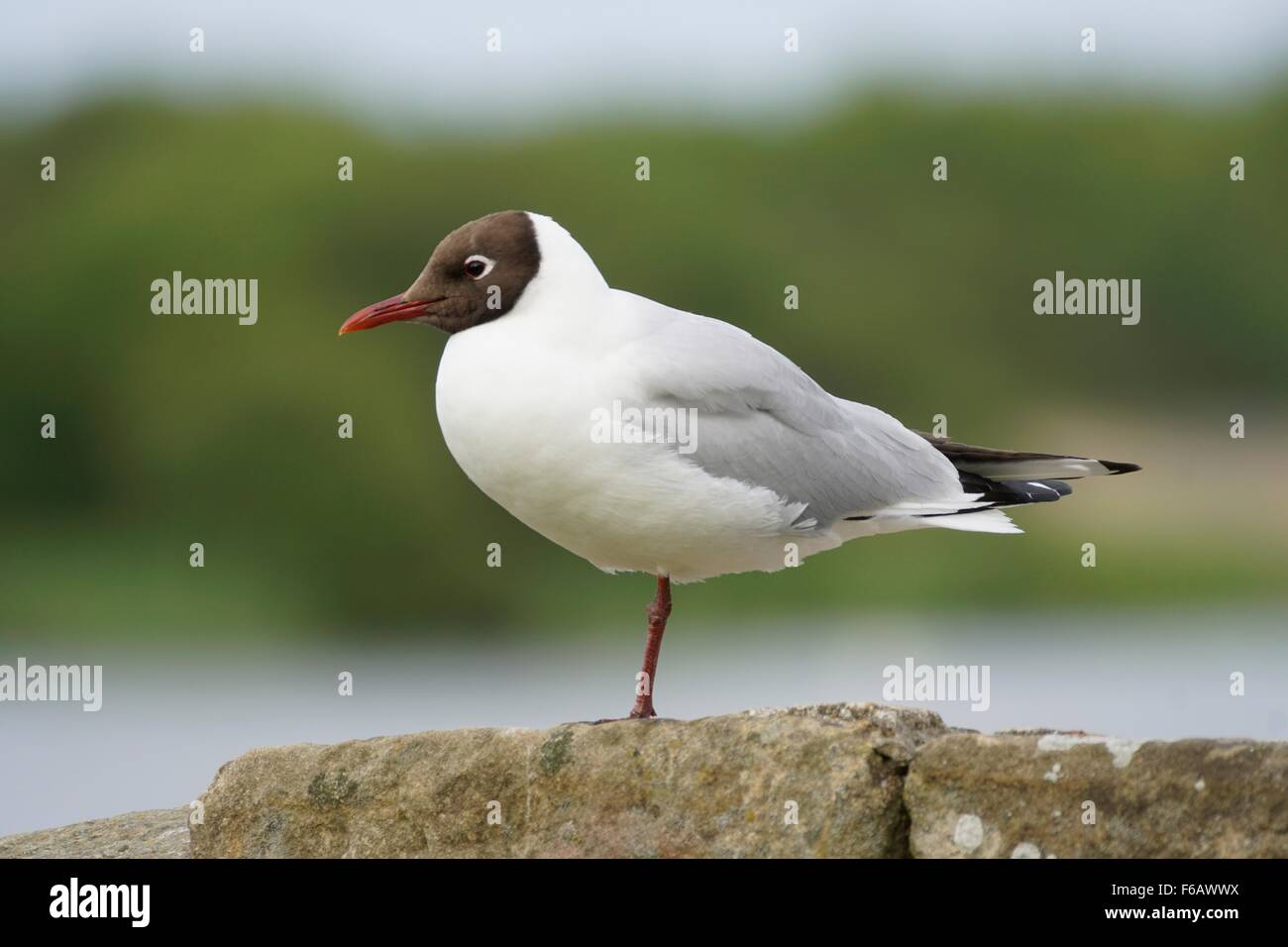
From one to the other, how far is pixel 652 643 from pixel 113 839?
1849 mm

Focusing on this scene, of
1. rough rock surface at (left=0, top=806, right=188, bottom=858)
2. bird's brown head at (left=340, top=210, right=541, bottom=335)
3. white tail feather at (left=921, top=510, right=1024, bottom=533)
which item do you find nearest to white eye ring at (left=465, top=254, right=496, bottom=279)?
bird's brown head at (left=340, top=210, right=541, bottom=335)

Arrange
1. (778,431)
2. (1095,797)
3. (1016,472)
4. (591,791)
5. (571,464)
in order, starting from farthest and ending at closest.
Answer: (1016,472) < (778,431) < (571,464) < (591,791) < (1095,797)

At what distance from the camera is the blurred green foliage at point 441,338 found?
55.7 feet

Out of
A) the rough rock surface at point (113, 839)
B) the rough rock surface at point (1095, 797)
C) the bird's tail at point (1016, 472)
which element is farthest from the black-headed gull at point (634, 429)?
the rough rock surface at point (113, 839)

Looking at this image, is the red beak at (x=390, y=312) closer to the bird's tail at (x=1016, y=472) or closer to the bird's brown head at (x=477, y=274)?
the bird's brown head at (x=477, y=274)

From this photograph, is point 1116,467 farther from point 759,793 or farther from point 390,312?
point 390,312

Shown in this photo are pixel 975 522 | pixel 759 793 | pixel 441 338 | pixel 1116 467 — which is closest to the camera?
pixel 759 793

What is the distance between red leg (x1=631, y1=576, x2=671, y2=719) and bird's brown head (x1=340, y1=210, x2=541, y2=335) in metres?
0.91

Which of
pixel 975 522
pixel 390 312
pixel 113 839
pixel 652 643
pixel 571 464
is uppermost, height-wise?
pixel 390 312

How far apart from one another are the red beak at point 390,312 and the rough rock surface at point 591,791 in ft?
3.87

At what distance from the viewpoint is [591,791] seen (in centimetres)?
500

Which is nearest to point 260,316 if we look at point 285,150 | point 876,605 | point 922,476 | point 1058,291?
point 285,150

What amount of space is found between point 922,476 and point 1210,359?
49.9ft

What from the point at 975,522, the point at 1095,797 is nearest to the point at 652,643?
the point at 975,522
